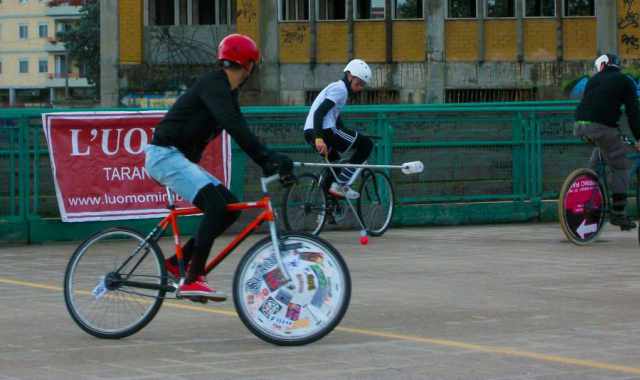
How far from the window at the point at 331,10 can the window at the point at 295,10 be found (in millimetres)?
444

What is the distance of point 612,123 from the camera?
13.0 meters

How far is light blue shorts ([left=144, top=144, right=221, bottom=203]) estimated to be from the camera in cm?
769

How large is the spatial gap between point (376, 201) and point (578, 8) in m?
29.5

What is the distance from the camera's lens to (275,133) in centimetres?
1522

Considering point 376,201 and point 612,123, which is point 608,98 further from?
point 376,201

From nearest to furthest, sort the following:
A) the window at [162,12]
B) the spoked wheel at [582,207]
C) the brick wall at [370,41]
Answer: the spoked wheel at [582,207], the brick wall at [370,41], the window at [162,12]

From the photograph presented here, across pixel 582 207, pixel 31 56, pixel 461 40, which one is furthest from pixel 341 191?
pixel 31 56

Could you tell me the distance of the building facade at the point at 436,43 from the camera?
4200 centimetres

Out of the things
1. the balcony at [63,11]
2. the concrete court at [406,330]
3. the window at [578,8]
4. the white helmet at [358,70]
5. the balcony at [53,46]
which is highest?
the balcony at [63,11]

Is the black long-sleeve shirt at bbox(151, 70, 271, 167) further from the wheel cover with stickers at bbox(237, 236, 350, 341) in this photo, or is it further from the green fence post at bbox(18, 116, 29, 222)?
the green fence post at bbox(18, 116, 29, 222)

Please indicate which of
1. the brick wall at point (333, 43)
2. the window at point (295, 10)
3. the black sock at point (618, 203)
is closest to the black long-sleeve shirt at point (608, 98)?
the black sock at point (618, 203)

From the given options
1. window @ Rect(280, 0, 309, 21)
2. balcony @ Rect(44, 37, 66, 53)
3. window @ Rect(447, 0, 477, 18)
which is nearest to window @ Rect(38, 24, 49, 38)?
balcony @ Rect(44, 37, 66, 53)

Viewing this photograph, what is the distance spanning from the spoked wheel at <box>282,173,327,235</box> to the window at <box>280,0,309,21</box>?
30.2m

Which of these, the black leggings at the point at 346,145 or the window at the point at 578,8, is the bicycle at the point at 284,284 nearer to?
the black leggings at the point at 346,145
